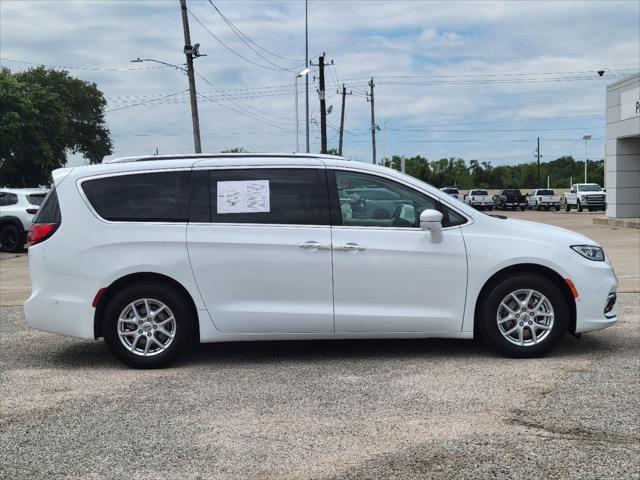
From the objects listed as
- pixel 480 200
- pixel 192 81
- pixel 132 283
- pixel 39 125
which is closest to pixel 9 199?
pixel 192 81

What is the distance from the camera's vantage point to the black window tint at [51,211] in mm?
6719

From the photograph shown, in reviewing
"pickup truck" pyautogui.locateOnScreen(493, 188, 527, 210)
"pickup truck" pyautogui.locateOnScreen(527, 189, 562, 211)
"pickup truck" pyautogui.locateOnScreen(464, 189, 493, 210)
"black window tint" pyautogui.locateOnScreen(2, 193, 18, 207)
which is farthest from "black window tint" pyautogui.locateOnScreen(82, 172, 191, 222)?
"pickup truck" pyautogui.locateOnScreen(464, 189, 493, 210)

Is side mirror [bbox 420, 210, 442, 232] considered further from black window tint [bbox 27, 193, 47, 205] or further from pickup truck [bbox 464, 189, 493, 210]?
pickup truck [bbox 464, 189, 493, 210]

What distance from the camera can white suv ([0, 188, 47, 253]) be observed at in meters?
20.6

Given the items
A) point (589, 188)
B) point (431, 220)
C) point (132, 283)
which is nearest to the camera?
point (431, 220)

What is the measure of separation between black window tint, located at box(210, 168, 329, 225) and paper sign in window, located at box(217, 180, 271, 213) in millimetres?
26

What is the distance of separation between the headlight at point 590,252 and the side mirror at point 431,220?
1218mm

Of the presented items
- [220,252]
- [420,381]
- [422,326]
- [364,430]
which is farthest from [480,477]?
[220,252]

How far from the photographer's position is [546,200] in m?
58.7

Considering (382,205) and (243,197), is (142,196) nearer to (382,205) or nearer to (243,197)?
(243,197)

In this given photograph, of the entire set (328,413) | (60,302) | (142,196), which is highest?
(142,196)

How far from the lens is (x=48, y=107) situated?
59.3 m

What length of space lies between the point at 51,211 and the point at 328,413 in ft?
10.3

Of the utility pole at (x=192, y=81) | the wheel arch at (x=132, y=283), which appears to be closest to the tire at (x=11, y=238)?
the utility pole at (x=192, y=81)
